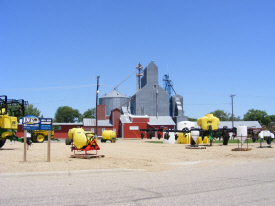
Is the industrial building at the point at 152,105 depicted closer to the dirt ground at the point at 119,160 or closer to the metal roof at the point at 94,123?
the metal roof at the point at 94,123

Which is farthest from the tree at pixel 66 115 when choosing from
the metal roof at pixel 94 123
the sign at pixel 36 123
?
the sign at pixel 36 123

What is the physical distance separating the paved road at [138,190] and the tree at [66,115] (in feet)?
362

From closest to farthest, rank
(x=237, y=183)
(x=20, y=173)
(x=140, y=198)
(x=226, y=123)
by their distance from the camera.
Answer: (x=140, y=198)
(x=237, y=183)
(x=20, y=173)
(x=226, y=123)

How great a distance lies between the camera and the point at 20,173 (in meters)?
10.8

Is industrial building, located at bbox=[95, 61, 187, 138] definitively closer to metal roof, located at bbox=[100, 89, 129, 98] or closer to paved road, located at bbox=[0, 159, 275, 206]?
metal roof, located at bbox=[100, 89, 129, 98]

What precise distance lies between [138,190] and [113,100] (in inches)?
2991

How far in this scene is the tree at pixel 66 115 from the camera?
389 ft

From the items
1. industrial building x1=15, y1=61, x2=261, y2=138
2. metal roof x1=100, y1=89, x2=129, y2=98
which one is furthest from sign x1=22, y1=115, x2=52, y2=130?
metal roof x1=100, y1=89, x2=129, y2=98

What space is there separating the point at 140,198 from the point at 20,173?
18.0 ft

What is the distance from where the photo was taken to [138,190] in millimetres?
8258

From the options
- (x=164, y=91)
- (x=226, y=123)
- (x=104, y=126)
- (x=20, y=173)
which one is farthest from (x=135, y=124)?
(x=20, y=173)

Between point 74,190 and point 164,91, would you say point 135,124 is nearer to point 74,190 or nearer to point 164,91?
point 164,91

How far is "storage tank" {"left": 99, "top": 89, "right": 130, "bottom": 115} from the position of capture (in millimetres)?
83562

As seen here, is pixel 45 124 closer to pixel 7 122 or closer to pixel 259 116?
pixel 7 122
